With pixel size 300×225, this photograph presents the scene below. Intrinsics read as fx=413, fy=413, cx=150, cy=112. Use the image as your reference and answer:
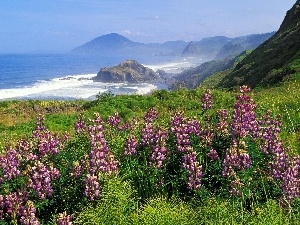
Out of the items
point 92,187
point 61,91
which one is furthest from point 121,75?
point 92,187

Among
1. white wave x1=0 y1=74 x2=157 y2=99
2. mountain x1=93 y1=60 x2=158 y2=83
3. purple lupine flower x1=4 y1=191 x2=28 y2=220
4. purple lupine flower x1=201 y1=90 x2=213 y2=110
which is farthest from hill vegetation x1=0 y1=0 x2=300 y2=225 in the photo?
mountain x1=93 y1=60 x2=158 y2=83

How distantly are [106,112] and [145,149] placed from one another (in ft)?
46.6

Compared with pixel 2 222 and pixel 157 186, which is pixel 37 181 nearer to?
pixel 2 222

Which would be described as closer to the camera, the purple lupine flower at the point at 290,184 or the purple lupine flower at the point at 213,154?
the purple lupine flower at the point at 290,184

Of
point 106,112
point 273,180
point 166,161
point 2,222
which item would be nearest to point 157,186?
point 166,161

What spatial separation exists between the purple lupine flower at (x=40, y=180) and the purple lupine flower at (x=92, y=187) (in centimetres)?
56

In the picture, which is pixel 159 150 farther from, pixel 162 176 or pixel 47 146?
pixel 47 146

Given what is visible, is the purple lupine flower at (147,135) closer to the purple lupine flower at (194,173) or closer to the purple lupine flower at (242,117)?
the purple lupine flower at (194,173)

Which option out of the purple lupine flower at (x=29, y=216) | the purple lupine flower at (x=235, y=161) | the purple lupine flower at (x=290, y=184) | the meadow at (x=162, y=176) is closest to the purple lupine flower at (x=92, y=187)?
the meadow at (x=162, y=176)

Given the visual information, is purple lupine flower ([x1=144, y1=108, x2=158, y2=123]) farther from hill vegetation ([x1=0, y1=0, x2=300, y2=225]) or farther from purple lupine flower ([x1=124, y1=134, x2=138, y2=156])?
purple lupine flower ([x1=124, y1=134, x2=138, y2=156])

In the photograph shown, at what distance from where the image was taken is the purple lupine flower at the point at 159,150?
21.5 feet

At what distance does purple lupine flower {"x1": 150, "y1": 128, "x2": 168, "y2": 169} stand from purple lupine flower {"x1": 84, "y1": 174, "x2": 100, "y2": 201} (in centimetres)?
110

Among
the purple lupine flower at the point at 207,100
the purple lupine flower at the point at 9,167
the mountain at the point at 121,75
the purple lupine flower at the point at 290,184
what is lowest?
the purple lupine flower at the point at 290,184

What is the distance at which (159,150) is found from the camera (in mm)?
6652
